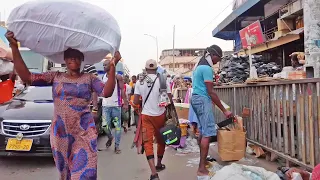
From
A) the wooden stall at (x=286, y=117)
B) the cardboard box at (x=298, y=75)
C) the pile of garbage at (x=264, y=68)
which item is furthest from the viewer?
the pile of garbage at (x=264, y=68)

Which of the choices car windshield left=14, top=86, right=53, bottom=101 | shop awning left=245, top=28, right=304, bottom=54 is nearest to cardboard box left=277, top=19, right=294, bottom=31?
shop awning left=245, top=28, right=304, bottom=54

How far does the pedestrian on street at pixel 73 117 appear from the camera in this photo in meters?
2.96

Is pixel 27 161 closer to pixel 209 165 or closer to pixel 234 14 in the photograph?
pixel 209 165

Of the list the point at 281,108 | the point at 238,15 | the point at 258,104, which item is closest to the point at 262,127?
the point at 258,104

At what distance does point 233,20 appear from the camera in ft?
83.7

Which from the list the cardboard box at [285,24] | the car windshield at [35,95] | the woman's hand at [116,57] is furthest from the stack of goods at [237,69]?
the cardboard box at [285,24]

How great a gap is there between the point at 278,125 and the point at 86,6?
3.67m

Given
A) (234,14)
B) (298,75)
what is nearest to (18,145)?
(298,75)

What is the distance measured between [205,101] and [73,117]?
7.95 ft

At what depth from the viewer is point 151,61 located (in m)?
5.49

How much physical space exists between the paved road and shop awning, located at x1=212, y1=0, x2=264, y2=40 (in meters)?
16.6

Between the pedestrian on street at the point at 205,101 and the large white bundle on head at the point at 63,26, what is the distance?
2.19 meters

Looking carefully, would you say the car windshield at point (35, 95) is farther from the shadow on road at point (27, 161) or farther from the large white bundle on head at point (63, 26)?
the large white bundle on head at point (63, 26)

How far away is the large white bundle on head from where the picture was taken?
2852 mm
